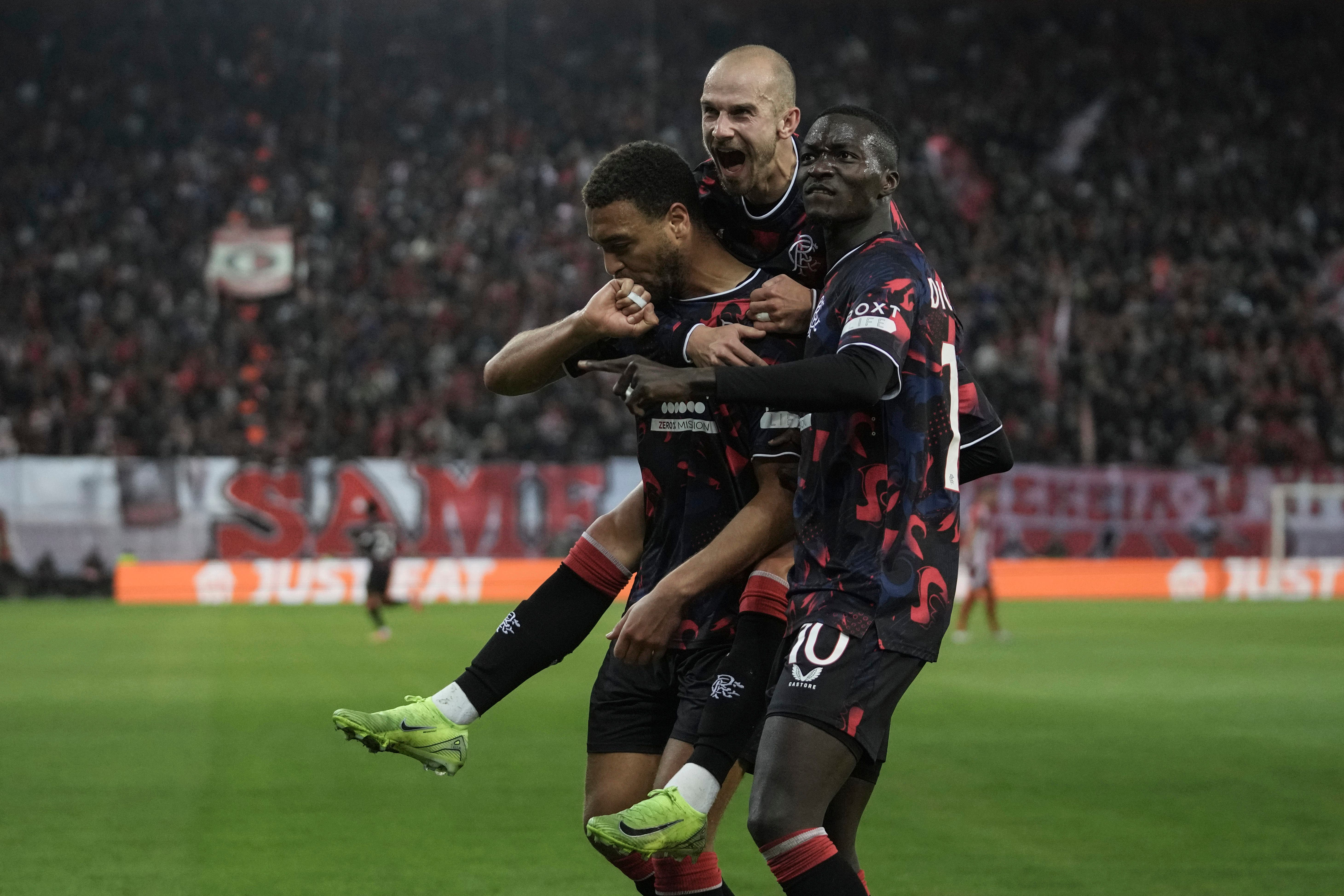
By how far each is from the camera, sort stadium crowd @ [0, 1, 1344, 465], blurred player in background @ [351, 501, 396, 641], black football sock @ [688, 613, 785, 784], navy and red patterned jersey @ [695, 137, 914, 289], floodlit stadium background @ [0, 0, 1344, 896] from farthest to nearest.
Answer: stadium crowd @ [0, 1, 1344, 465]
blurred player in background @ [351, 501, 396, 641]
floodlit stadium background @ [0, 0, 1344, 896]
navy and red patterned jersey @ [695, 137, 914, 289]
black football sock @ [688, 613, 785, 784]

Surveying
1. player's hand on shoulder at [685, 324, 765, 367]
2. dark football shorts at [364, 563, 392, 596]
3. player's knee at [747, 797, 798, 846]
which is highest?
player's hand on shoulder at [685, 324, 765, 367]

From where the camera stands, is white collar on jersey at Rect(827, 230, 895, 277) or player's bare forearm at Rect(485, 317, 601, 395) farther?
player's bare forearm at Rect(485, 317, 601, 395)

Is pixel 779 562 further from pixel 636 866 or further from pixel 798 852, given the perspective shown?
pixel 636 866

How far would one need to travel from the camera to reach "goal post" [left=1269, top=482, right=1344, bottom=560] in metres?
27.5

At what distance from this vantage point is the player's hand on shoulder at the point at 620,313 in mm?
4145

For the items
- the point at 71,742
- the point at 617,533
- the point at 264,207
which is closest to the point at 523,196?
the point at 264,207

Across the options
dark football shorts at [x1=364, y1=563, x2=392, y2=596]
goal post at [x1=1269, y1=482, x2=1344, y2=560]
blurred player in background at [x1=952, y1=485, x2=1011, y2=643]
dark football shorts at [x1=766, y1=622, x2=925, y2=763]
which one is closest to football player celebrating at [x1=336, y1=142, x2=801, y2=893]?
dark football shorts at [x1=766, y1=622, x2=925, y2=763]

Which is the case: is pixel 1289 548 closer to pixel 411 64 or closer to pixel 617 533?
pixel 411 64

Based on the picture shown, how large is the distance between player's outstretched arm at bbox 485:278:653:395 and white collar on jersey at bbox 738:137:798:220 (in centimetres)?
41

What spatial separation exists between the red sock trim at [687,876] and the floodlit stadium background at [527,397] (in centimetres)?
334

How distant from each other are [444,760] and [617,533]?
32.6 inches

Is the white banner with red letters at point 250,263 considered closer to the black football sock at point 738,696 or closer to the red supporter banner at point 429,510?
the red supporter banner at point 429,510

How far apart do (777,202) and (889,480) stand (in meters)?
1.00

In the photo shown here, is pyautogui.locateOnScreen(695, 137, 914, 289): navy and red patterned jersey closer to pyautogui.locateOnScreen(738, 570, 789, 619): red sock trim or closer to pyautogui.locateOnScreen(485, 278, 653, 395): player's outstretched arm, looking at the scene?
pyautogui.locateOnScreen(485, 278, 653, 395): player's outstretched arm
